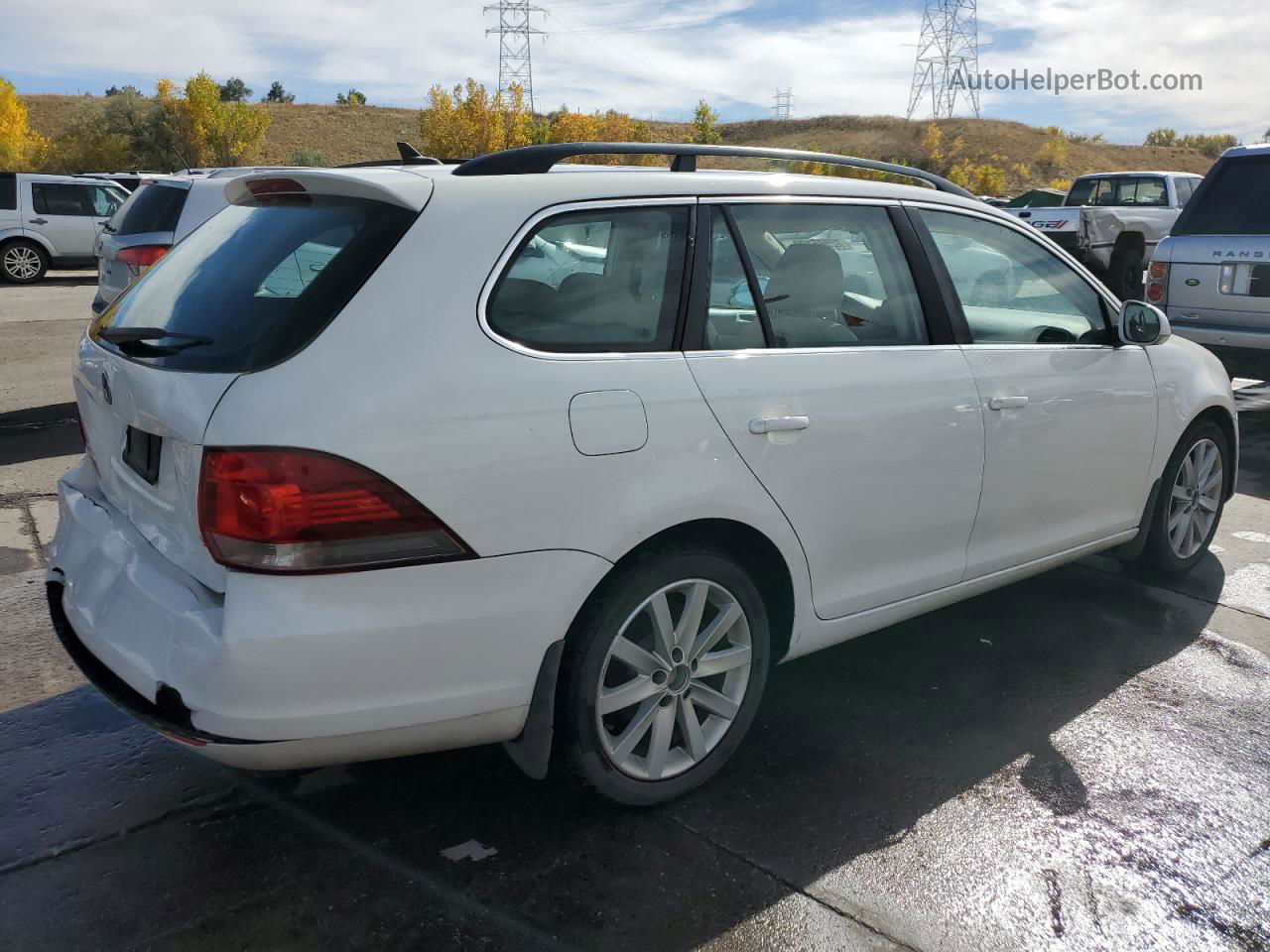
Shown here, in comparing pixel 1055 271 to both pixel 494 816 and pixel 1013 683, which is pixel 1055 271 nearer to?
pixel 1013 683

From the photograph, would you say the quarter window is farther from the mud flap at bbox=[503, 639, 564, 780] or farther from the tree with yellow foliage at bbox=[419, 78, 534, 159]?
the tree with yellow foliage at bbox=[419, 78, 534, 159]

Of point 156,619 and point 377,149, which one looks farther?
point 377,149

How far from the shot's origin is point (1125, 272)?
15.4 m

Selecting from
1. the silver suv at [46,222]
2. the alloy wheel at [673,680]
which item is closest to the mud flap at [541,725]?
the alloy wheel at [673,680]

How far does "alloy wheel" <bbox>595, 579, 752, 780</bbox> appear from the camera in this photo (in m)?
2.83

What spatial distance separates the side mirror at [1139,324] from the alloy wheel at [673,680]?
7.10 ft

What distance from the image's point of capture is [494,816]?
2.97 m

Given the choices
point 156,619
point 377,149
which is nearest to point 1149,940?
point 156,619

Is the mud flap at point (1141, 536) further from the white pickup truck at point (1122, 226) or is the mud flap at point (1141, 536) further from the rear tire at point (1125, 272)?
the rear tire at point (1125, 272)

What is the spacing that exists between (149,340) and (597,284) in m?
1.13

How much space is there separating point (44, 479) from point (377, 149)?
85484 mm

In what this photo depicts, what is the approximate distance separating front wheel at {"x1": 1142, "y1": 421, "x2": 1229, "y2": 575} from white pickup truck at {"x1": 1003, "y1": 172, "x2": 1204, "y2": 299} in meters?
10.7

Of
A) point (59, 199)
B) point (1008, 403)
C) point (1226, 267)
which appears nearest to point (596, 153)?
point (1008, 403)

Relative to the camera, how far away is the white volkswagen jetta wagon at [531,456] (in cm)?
234
